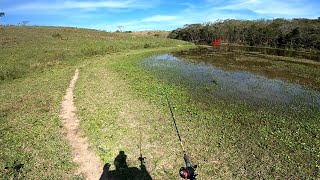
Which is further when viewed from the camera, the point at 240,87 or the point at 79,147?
the point at 240,87

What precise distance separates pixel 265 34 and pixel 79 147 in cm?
9650

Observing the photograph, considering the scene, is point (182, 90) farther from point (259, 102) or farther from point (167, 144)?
point (167, 144)

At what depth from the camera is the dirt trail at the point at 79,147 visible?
36.0 ft

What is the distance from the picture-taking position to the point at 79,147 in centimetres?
1290

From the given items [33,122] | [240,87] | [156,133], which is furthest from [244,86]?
[33,122]

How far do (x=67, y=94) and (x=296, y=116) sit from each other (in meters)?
18.3

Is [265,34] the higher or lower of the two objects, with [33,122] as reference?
higher

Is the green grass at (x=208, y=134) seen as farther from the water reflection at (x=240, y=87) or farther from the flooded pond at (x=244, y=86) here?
the water reflection at (x=240, y=87)

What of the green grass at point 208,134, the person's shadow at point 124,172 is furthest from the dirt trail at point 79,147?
the green grass at point 208,134

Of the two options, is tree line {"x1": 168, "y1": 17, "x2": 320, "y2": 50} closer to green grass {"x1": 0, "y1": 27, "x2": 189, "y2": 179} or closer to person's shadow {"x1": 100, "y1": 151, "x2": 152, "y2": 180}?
green grass {"x1": 0, "y1": 27, "x2": 189, "y2": 179}

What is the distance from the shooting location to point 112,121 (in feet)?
52.7

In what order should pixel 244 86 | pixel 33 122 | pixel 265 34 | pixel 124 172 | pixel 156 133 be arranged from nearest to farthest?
pixel 124 172
pixel 156 133
pixel 33 122
pixel 244 86
pixel 265 34

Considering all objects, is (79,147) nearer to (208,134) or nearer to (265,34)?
(208,134)

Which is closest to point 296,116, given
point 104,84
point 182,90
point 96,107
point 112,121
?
point 182,90
